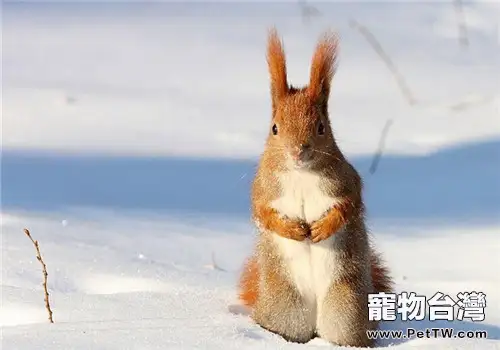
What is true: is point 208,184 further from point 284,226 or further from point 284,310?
point 284,226

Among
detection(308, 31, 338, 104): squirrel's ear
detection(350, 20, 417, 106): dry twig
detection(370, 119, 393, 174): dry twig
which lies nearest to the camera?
detection(308, 31, 338, 104): squirrel's ear

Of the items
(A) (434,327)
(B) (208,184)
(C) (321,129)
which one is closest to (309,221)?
(C) (321,129)

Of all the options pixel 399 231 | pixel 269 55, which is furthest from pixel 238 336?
pixel 399 231

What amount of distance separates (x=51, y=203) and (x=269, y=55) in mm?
2699

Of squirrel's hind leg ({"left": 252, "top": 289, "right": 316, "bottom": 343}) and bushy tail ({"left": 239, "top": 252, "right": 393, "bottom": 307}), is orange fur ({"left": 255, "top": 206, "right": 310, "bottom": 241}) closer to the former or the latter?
squirrel's hind leg ({"left": 252, "top": 289, "right": 316, "bottom": 343})

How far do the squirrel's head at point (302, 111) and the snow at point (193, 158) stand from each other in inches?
23.0

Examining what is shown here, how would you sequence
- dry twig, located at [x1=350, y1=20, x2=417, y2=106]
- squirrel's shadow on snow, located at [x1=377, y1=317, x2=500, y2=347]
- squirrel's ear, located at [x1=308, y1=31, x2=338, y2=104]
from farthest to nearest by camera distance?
dry twig, located at [x1=350, y1=20, x2=417, y2=106]
squirrel's shadow on snow, located at [x1=377, y1=317, x2=500, y2=347]
squirrel's ear, located at [x1=308, y1=31, x2=338, y2=104]

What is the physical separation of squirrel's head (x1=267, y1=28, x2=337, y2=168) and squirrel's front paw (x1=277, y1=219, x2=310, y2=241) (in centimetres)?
19

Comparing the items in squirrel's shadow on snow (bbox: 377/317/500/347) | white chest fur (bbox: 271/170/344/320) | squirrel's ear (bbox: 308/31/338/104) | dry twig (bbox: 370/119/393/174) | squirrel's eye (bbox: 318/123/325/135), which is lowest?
squirrel's shadow on snow (bbox: 377/317/500/347)

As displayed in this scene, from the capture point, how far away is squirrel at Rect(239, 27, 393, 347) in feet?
12.8

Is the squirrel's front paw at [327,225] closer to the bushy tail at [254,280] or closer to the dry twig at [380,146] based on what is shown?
the bushy tail at [254,280]

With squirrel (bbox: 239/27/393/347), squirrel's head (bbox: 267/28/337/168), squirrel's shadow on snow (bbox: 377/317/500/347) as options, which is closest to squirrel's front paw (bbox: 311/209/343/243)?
squirrel (bbox: 239/27/393/347)

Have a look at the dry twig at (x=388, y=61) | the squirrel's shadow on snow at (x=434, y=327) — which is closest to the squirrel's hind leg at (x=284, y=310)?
the squirrel's shadow on snow at (x=434, y=327)

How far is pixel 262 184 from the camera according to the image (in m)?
4.00
